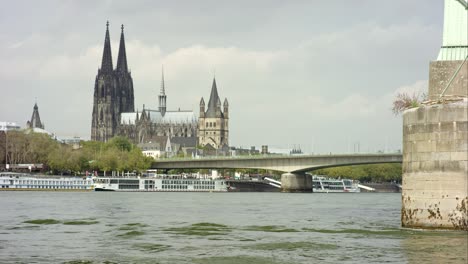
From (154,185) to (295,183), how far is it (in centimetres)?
2025

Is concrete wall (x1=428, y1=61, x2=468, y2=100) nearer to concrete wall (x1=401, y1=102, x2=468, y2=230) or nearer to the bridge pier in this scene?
concrete wall (x1=401, y1=102, x2=468, y2=230)

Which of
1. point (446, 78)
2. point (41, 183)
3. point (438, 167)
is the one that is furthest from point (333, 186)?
point (438, 167)

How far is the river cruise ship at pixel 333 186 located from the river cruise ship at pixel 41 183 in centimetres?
4249

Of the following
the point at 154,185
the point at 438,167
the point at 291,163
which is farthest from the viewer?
the point at 154,185

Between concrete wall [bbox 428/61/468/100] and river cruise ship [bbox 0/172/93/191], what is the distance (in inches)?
3592

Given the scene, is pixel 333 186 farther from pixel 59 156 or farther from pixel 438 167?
pixel 438 167

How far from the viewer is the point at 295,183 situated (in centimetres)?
12706

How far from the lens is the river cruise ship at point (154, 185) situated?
124469mm

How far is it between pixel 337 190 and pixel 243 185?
15.8 m

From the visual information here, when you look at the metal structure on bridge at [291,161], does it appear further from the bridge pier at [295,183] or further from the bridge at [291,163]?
the bridge pier at [295,183]

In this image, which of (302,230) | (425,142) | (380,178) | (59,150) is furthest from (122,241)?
(380,178)

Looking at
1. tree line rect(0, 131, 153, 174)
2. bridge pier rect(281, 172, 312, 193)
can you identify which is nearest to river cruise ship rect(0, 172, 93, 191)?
tree line rect(0, 131, 153, 174)

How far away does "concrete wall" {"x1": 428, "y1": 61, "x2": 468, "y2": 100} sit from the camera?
91.8ft

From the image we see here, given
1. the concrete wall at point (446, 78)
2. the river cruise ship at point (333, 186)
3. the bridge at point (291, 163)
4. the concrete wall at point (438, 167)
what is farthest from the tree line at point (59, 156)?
the concrete wall at point (438, 167)
